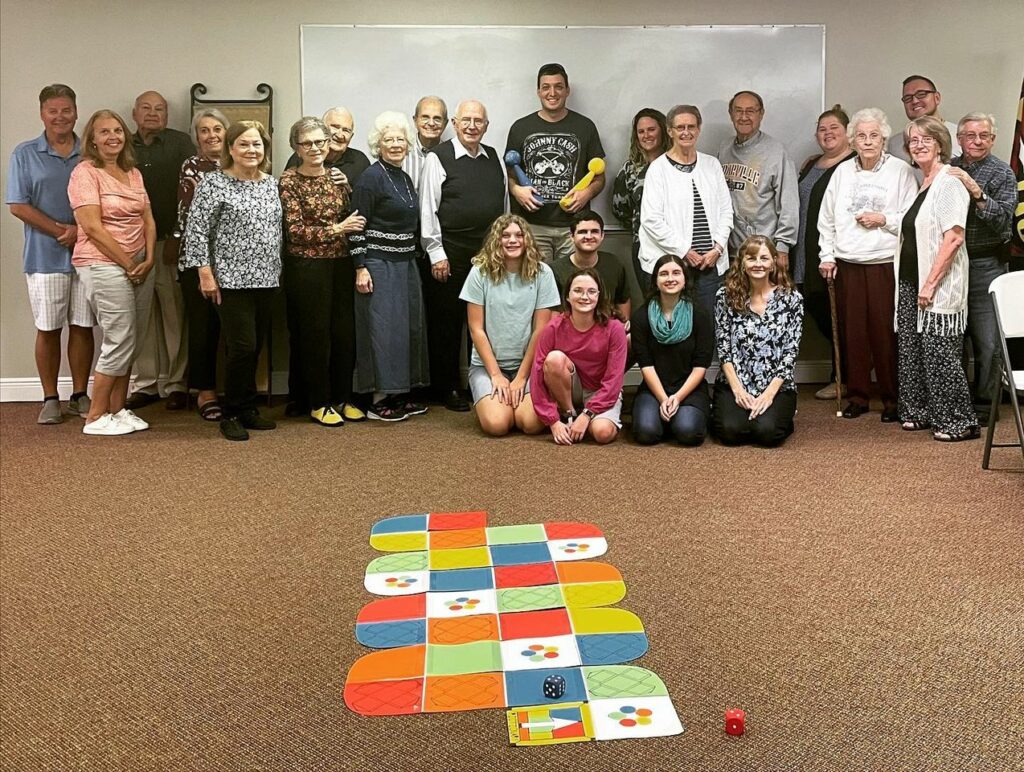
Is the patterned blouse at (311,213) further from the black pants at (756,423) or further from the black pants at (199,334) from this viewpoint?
the black pants at (756,423)

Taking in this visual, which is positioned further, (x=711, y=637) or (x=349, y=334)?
(x=349, y=334)

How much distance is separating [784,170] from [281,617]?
371cm

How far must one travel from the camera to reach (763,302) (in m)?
4.66

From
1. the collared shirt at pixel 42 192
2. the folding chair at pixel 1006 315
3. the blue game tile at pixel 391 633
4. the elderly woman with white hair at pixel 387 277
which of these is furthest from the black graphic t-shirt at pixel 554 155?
the blue game tile at pixel 391 633

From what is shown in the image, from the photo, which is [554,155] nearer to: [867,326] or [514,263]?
[514,263]

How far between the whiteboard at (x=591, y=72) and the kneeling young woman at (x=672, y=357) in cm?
134

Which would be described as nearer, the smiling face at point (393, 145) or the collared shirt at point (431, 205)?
the smiling face at point (393, 145)

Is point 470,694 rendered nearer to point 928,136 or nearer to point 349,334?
point 349,334

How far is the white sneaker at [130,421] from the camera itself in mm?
5062

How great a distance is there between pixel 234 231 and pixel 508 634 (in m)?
2.76

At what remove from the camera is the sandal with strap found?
5.34 m

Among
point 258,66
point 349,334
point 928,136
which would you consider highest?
point 258,66

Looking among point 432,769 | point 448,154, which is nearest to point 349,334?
point 448,154

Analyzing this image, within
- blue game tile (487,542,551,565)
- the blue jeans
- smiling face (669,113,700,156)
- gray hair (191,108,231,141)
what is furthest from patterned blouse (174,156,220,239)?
the blue jeans
